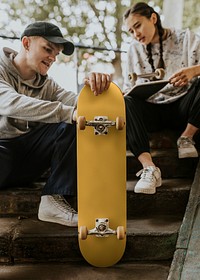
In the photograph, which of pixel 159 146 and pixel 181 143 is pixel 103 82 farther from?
pixel 159 146

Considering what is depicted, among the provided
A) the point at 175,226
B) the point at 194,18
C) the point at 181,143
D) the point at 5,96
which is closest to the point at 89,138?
the point at 5,96

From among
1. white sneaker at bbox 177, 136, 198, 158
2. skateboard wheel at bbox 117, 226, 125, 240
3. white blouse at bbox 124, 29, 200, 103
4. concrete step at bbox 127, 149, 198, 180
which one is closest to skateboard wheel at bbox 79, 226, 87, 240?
skateboard wheel at bbox 117, 226, 125, 240

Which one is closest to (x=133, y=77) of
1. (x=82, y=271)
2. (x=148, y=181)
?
(x=148, y=181)

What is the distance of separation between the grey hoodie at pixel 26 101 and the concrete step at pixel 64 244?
0.60 metres

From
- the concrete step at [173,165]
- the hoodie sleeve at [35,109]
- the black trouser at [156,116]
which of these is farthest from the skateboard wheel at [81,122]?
the concrete step at [173,165]

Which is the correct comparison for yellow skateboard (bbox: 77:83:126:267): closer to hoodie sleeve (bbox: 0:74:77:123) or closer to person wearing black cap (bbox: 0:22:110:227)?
hoodie sleeve (bbox: 0:74:77:123)

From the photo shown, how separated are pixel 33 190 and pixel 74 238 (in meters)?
0.51

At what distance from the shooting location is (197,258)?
180 cm

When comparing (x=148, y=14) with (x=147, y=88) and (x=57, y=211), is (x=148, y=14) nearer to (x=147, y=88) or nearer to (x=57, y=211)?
(x=147, y=88)

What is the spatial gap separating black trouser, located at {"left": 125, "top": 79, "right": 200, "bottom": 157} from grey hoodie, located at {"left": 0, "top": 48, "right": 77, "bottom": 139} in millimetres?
388

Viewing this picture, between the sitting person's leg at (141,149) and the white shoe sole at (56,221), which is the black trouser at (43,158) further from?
the sitting person's leg at (141,149)

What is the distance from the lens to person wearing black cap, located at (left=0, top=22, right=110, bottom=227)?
2.18m

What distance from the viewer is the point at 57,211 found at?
7.23ft

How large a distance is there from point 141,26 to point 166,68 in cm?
35
